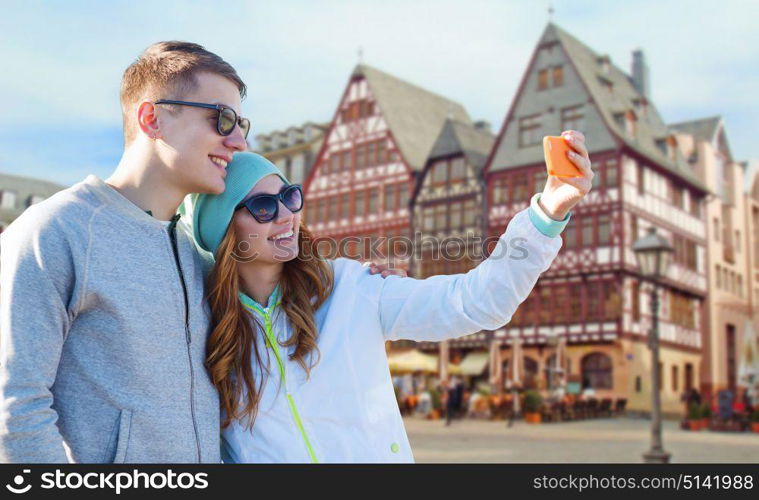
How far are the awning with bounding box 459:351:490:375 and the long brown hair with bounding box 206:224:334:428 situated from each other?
1181 inches

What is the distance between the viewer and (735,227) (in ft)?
127

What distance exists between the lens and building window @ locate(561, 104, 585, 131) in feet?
103

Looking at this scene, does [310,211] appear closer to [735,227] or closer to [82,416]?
[735,227]

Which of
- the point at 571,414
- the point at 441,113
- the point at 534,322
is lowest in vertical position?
the point at 571,414

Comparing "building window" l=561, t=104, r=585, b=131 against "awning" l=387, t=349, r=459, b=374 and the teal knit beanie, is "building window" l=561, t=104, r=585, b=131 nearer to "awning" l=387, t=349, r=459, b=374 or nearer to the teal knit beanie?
"awning" l=387, t=349, r=459, b=374

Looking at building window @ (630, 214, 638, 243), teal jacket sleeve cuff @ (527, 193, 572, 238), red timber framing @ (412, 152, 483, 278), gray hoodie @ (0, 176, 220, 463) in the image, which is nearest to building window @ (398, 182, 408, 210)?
red timber framing @ (412, 152, 483, 278)

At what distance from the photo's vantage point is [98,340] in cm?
232

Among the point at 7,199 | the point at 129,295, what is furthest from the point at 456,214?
the point at 129,295

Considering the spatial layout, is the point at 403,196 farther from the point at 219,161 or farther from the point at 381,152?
the point at 219,161

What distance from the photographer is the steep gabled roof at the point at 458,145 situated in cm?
3391

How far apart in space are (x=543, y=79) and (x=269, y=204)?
101ft
